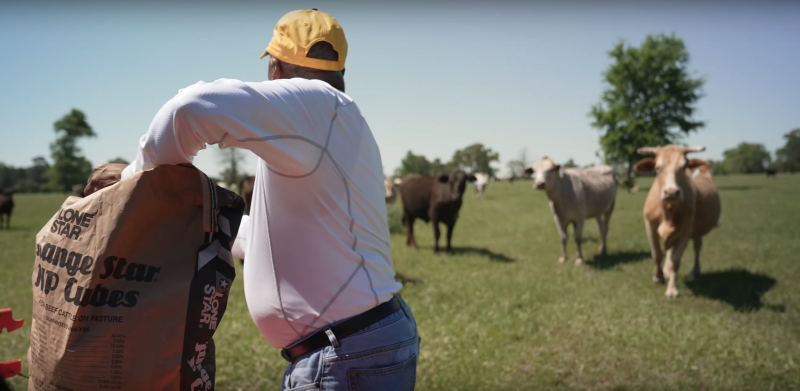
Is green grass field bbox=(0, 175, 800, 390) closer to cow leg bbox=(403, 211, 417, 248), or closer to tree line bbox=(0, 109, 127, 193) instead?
cow leg bbox=(403, 211, 417, 248)

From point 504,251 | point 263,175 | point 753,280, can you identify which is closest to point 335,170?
point 263,175

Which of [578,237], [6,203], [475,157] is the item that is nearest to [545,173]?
[578,237]

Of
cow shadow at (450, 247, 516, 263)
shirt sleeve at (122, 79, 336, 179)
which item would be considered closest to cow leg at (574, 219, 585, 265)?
cow shadow at (450, 247, 516, 263)

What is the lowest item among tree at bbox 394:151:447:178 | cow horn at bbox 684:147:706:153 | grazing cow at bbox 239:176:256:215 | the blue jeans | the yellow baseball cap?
tree at bbox 394:151:447:178

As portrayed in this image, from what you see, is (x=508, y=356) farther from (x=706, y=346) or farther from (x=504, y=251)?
(x=504, y=251)

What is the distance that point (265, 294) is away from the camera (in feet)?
5.37

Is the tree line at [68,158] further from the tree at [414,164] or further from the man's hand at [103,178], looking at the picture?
the man's hand at [103,178]

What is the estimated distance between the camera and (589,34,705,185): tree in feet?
150

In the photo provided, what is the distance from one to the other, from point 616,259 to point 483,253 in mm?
2922

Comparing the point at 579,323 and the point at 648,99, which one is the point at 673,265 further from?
the point at 648,99

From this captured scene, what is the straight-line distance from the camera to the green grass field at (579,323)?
473 centimetres

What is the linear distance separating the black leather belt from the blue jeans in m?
0.01

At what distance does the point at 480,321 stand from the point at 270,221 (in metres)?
5.27

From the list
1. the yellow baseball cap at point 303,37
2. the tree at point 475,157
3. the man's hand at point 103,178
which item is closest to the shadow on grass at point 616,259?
the yellow baseball cap at point 303,37
